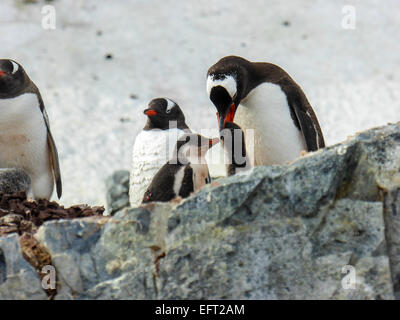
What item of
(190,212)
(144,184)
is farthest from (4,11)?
(190,212)

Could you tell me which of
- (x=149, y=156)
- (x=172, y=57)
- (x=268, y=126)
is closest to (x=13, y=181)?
(x=149, y=156)

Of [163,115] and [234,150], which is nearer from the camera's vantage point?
[234,150]

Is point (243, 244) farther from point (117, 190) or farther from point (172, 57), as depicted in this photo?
point (172, 57)

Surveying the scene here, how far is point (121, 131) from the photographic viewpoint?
1016 centimetres

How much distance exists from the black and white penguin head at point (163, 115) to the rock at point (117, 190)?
3.49 m

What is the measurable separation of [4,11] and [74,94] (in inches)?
83.4

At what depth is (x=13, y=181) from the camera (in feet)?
16.4

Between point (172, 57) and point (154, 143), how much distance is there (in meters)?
6.69

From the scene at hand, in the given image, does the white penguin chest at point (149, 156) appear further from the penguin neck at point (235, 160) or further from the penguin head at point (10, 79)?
the penguin head at point (10, 79)

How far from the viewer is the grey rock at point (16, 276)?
3.37 meters

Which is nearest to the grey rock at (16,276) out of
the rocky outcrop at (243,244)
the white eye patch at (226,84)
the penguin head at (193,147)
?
the rocky outcrop at (243,244)
